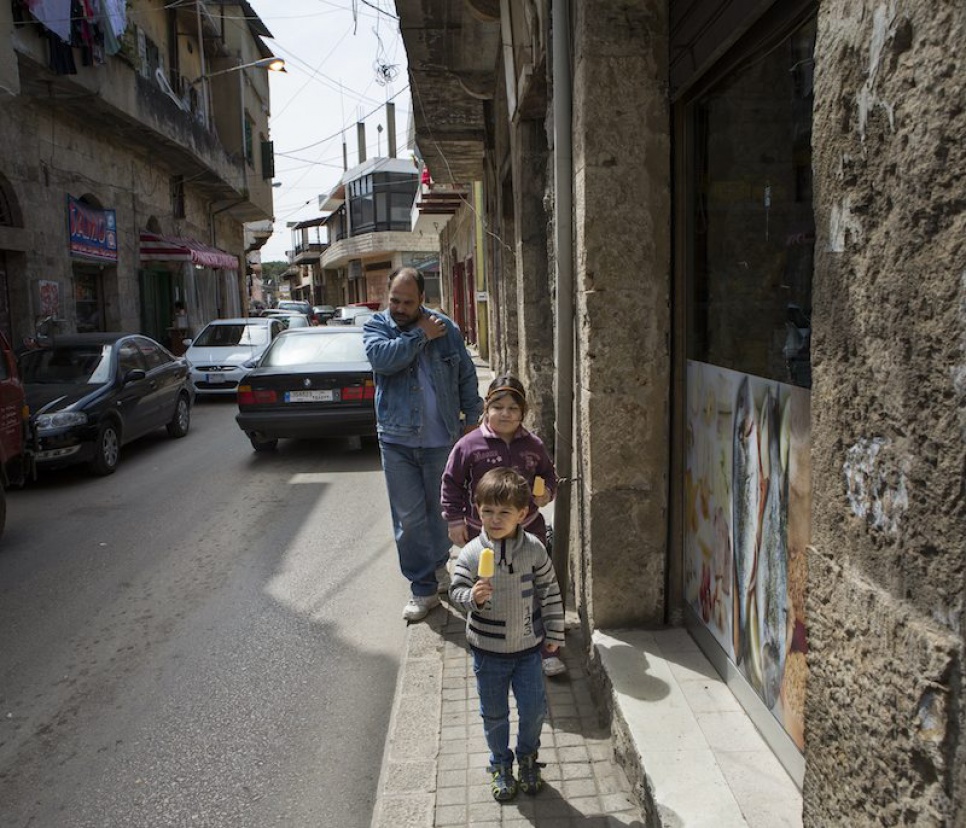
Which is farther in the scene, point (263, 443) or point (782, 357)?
point (263, 443)

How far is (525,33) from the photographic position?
5398 mm

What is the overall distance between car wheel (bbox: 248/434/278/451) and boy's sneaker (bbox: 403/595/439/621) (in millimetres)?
5405

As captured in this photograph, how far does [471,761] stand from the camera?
10.2 feet

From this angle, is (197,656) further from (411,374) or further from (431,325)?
(431,325)

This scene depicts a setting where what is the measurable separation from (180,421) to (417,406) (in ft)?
26.2

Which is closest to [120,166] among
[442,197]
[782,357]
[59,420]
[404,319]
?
[442,197]

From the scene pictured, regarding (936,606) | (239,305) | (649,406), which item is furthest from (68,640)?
(239,305)

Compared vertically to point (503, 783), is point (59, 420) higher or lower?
higher

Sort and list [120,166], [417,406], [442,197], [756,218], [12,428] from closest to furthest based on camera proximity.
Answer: [756,218] → [417,406] → [12,428] → [120,166] → [442,197]

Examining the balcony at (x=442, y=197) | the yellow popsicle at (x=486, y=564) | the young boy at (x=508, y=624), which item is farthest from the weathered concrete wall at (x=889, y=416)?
the balcony at (x=442, y=197)

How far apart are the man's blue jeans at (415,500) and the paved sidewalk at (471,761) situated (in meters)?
0.63

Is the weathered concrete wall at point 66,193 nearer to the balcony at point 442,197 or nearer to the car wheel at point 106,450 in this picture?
the car wheel at point 106,450

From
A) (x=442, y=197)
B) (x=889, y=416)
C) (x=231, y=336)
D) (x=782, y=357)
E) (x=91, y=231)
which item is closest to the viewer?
(x=889, y=416)

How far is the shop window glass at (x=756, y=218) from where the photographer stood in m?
2.41
